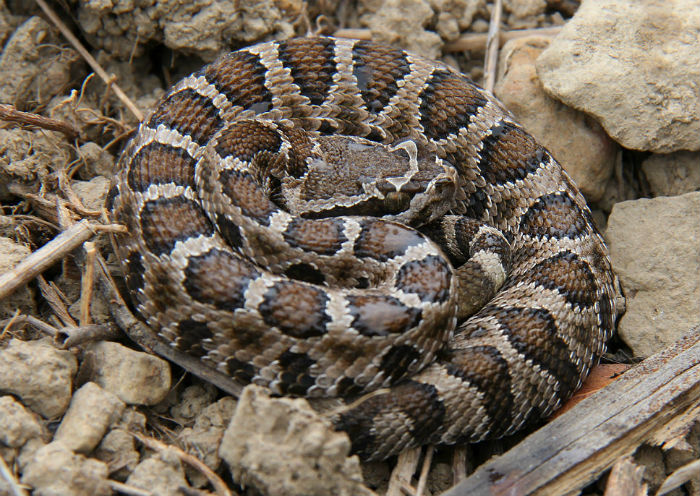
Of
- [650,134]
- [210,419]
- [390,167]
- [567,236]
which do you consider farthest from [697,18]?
[210,419]

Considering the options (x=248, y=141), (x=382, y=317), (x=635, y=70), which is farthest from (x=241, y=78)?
(x=635, y=70)

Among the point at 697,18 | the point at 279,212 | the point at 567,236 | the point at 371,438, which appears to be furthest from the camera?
the point at 697,18

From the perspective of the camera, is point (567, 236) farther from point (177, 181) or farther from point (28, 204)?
point (28, 204)

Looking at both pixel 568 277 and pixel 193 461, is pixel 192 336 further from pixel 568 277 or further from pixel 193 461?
pixel 568 277

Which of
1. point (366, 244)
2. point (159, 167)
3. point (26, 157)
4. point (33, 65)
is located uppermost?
point (33, 65)

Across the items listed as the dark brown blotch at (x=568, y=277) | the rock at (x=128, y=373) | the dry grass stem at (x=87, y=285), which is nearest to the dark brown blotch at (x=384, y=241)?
the dark brown blotch at (x=568, y=277)

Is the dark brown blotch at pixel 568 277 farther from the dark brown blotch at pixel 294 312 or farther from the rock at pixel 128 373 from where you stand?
the rock at pixel 128 373

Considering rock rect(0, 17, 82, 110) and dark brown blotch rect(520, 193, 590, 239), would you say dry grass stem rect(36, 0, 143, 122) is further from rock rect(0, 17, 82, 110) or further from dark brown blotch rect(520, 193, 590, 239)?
dark brown blotch rect(520, 193, 590, 239)
